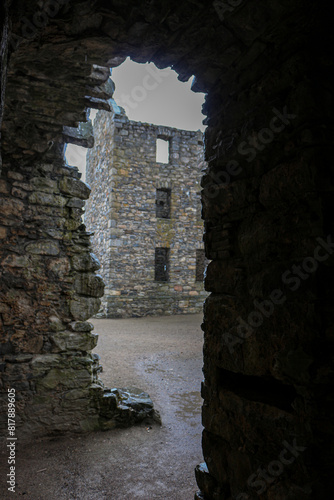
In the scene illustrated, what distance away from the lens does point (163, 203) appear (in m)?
14.0

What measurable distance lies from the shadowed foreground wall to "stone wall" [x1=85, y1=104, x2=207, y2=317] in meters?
9.83

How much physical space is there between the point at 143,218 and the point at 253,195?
1130 centimetres

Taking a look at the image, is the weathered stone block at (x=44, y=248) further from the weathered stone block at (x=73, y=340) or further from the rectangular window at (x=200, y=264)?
the rectangular window at (x=200, y=264)

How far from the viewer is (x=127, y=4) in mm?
1601

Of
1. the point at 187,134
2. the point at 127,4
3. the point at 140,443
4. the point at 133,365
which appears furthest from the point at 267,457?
the point at 187,134

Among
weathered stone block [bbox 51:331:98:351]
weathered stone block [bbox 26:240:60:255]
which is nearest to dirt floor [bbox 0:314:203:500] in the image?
weathered stone block [bbox 51:331:98:351]

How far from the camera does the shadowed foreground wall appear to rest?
1274 millimetres

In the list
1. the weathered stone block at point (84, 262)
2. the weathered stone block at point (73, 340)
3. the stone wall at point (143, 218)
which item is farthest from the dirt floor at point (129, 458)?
the stone wall at point (143, 218)

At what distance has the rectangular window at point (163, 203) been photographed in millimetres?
13829

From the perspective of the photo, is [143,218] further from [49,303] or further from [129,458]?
[129,458]

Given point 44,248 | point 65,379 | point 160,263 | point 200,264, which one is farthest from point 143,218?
point 65,379

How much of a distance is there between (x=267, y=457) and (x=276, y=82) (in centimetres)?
173

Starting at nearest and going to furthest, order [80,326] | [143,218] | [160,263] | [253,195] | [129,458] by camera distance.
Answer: [253,195] → [129,458] → [80,326] → [143,218] → [160,263]

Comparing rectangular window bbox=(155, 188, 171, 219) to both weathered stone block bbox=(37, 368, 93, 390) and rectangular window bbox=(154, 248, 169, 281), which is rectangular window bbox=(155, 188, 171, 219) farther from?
weathered stone block bbox=(37, 368, 93, 390)
